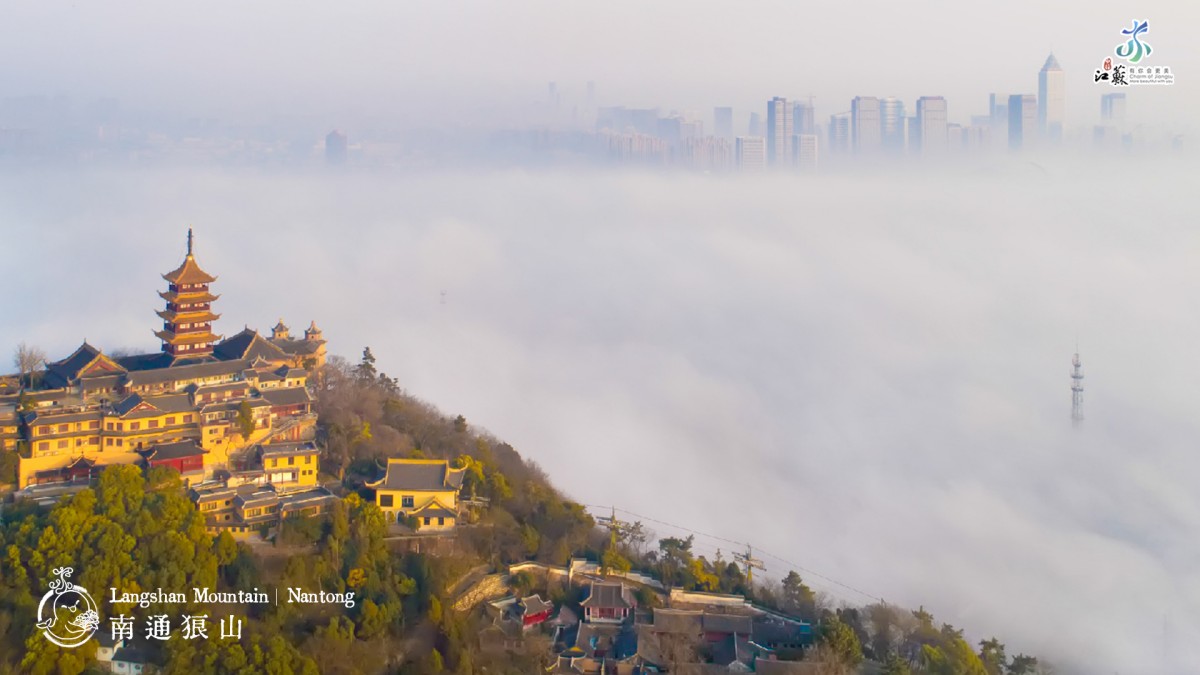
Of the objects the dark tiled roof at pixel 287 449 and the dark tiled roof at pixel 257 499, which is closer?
the dark tiled roof at pixel 257 499

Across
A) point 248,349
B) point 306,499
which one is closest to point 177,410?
→ point 248,349

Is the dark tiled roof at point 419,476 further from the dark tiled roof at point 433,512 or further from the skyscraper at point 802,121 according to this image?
the skyscraper at point 802,121

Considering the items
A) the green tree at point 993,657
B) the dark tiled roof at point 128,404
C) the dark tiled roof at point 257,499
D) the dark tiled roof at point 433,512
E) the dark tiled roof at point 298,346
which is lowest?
the green tree at point 993,657

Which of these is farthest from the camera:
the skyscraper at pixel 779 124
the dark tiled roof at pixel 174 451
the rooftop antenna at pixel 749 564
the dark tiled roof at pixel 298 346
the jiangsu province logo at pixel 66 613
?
the skyscraper at pixel 779 124

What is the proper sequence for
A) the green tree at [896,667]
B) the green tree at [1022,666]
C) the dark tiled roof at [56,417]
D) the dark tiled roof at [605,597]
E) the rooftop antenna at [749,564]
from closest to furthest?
the green tree at [896,667] < the green tree at [1022,666] < the dark tiled roof at [605,597] < the dark tiled roof at [56,417] < the rooftop antenna at [749,564]

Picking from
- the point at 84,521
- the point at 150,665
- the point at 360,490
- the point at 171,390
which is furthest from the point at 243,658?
the point at 171,390

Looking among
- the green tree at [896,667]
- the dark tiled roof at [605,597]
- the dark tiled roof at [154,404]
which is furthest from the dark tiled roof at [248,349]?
the green tree at [896,667]

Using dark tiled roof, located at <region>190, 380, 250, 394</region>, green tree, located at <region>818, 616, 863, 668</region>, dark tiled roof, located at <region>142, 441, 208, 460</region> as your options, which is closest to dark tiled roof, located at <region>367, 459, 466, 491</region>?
dark tiled roof, located at <region>142, 441, 208, 460</region>
